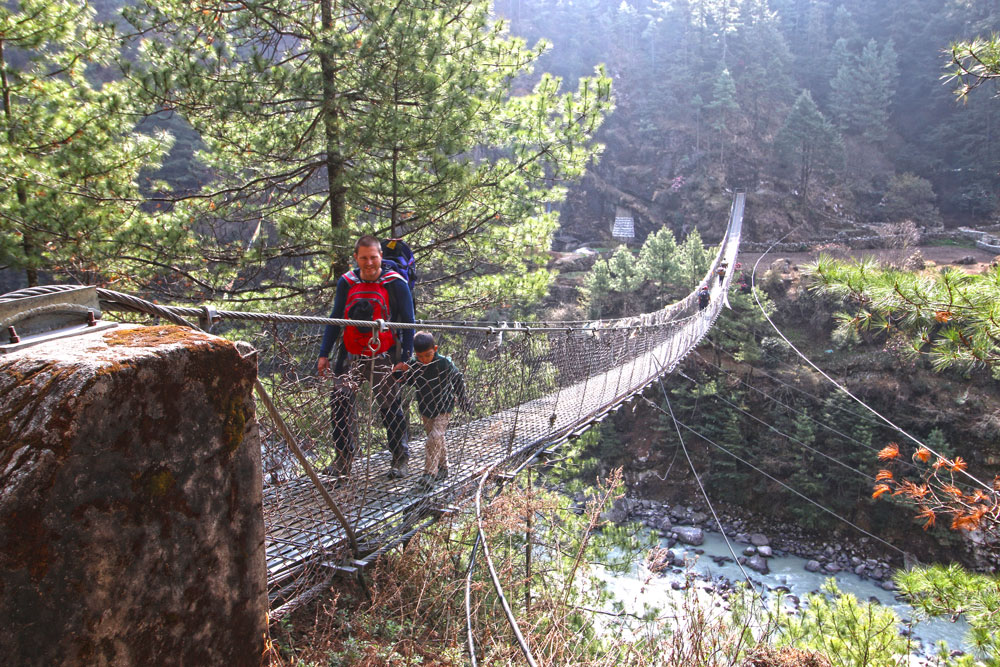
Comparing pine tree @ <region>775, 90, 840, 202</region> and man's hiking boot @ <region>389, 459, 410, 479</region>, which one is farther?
pine tree @ <region>775, 90, 840, 202</region>

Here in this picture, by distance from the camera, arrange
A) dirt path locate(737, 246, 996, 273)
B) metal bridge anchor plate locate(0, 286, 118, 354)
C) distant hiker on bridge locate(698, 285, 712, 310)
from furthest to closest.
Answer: dirt path locate(737, 246, 996, 273) < distant hiker on bridge locate(698, 285, 712, 310) < metal bridge anchor plate locate(0, 286, 118, 354)

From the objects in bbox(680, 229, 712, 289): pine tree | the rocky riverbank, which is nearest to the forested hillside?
bbox(680, 229, 712, 289): pine tree

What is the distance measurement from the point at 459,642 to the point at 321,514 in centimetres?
60

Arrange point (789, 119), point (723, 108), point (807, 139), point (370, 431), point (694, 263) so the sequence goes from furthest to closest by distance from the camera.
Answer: point (723, 108) < point (789, 119) < point (807, 139) < point (694, 263) < point (370, 431)

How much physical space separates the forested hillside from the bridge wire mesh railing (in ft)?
58.6

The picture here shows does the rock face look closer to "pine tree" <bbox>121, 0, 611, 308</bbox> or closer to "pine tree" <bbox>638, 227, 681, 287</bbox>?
"pine tree" <bbox>121, 0, 611, 308</bbox>

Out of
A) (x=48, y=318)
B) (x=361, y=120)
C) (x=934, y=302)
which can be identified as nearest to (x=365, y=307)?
(x=48, y=318)

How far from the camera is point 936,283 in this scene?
6.82 feet

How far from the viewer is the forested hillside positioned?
19.0 metres

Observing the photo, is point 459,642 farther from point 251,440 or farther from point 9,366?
point 9,366

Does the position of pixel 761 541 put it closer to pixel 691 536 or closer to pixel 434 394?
pixel 691 536

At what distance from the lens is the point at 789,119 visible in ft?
63.5

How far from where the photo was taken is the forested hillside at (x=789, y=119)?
Answer: 19.0 meters

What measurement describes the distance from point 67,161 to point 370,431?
214cm
